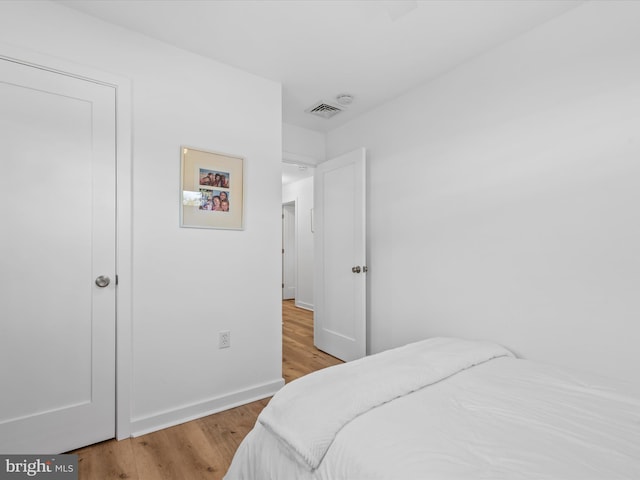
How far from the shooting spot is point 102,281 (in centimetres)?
191

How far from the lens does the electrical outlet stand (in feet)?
7.64

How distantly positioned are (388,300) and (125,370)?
2.12m

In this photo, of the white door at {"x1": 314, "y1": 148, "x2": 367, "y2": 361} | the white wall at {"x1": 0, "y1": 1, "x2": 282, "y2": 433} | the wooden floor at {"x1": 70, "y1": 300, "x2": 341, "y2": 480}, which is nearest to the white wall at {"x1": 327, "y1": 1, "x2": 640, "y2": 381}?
the white door at {"x1": 314, "y1": 148, "x2": 367, "y2": 361}

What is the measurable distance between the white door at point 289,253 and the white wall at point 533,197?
4.35m

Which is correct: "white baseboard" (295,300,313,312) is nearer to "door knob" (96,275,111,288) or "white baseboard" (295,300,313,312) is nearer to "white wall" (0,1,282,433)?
"white wall" (0,1,282,433)

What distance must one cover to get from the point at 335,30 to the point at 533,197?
64.6 inches

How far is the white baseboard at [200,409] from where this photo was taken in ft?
6.58

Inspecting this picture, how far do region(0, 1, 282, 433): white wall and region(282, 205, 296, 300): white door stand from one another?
4431 mm

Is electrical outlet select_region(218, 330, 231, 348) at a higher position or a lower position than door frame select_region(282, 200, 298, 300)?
lower

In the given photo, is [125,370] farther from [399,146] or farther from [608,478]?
[399,146]

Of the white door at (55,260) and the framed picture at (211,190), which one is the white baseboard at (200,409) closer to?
the white door at (55,260)

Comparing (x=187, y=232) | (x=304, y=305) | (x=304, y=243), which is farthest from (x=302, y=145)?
(x=304, y=305)

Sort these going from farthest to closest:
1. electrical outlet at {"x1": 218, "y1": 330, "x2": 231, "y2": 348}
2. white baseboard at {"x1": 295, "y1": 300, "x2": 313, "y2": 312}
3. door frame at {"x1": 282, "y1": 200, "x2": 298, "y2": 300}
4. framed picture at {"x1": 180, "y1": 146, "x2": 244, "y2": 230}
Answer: door frame at {"x1": 282, "y1": 200, "x2": 298, "y2": 300}
white baseboard at {"x1": 295, "y1": 300, "x2": 313, "y2": 312}
electrical outlet at {"x1": 218, "y1": 330, "x2": 231, "y2": 348}
framed picture at {"x1": 180, "y1": 146, "x2": 244, "y2": 230}

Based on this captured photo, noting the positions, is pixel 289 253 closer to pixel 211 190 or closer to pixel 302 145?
pixel 302 145
